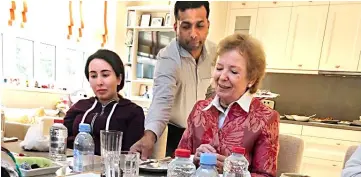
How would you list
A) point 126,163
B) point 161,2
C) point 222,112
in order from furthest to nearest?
point 161,2, point 222,112, point 126,163

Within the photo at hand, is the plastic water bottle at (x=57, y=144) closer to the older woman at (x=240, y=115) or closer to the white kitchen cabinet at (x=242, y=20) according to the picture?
the older woman at (x=240, y=115)

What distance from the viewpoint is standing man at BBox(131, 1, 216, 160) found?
1.51 metres

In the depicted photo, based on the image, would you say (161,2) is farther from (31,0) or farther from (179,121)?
(179,121)

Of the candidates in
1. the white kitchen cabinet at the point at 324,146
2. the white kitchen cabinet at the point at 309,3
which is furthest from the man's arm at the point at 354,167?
the white kitchen cabinet at the point at 309,3

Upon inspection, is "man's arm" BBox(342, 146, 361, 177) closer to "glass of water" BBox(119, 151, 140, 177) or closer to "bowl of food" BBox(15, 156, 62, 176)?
"glass of water" BBox(119, 151, 140, 177)

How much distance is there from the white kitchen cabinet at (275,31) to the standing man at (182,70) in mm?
2222

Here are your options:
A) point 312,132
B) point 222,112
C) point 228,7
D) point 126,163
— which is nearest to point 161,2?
point 228,7

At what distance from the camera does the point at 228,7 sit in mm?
4094

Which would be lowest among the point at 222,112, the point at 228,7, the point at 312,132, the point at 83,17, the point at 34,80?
the point at 312,132

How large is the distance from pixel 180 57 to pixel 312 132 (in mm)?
2309

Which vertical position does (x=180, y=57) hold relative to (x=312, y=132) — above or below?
above

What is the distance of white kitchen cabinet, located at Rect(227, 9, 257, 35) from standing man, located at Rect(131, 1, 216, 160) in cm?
238

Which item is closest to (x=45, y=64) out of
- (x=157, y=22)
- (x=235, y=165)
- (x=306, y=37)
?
(x=157, y=22)

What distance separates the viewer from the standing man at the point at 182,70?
151 centimetres
